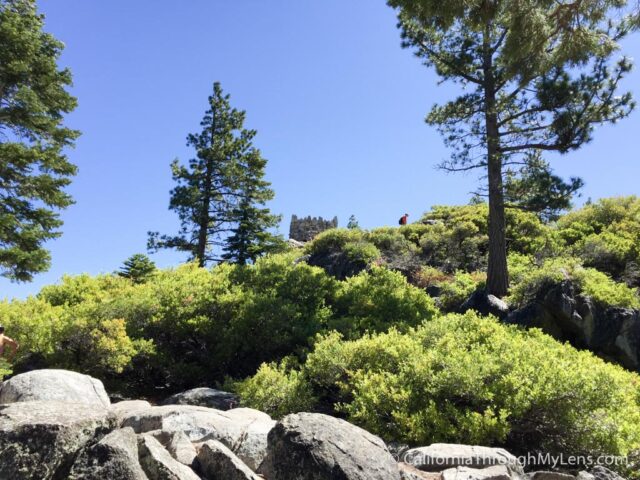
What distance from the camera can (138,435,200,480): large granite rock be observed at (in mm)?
3244

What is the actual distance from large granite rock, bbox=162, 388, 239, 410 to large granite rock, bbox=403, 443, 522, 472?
3.14 metres

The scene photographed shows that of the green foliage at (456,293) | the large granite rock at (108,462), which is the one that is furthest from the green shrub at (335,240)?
the large granite rock at (108,462)

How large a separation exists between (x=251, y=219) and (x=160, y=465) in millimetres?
21709

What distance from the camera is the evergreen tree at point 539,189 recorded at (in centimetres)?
1184

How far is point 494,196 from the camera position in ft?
40.6

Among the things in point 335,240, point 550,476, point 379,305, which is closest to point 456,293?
point 379,305

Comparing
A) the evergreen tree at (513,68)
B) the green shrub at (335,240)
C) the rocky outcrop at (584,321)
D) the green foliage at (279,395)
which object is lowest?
the green foliage at (279,395)

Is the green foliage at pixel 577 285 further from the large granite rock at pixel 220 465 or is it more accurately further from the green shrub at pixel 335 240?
the green shrub at pixel 335 240

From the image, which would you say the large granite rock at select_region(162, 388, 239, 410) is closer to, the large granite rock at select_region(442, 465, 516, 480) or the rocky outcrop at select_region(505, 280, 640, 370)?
the large granite rock at select_region(442, 465, 516, 480)

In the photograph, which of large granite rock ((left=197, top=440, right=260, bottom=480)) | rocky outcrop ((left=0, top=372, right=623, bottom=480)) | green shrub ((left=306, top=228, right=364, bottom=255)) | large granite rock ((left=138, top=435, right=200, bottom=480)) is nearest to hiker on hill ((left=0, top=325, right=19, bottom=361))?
rocky outcrop ((left=0, top=372, right=623, bottom=480))

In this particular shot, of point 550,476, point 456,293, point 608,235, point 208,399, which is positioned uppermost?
point 608,235

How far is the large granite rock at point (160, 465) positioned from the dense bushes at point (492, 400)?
234 cm

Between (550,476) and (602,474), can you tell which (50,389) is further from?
(602,474)

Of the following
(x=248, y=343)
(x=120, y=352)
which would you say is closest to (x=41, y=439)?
(x=120, y=352)
